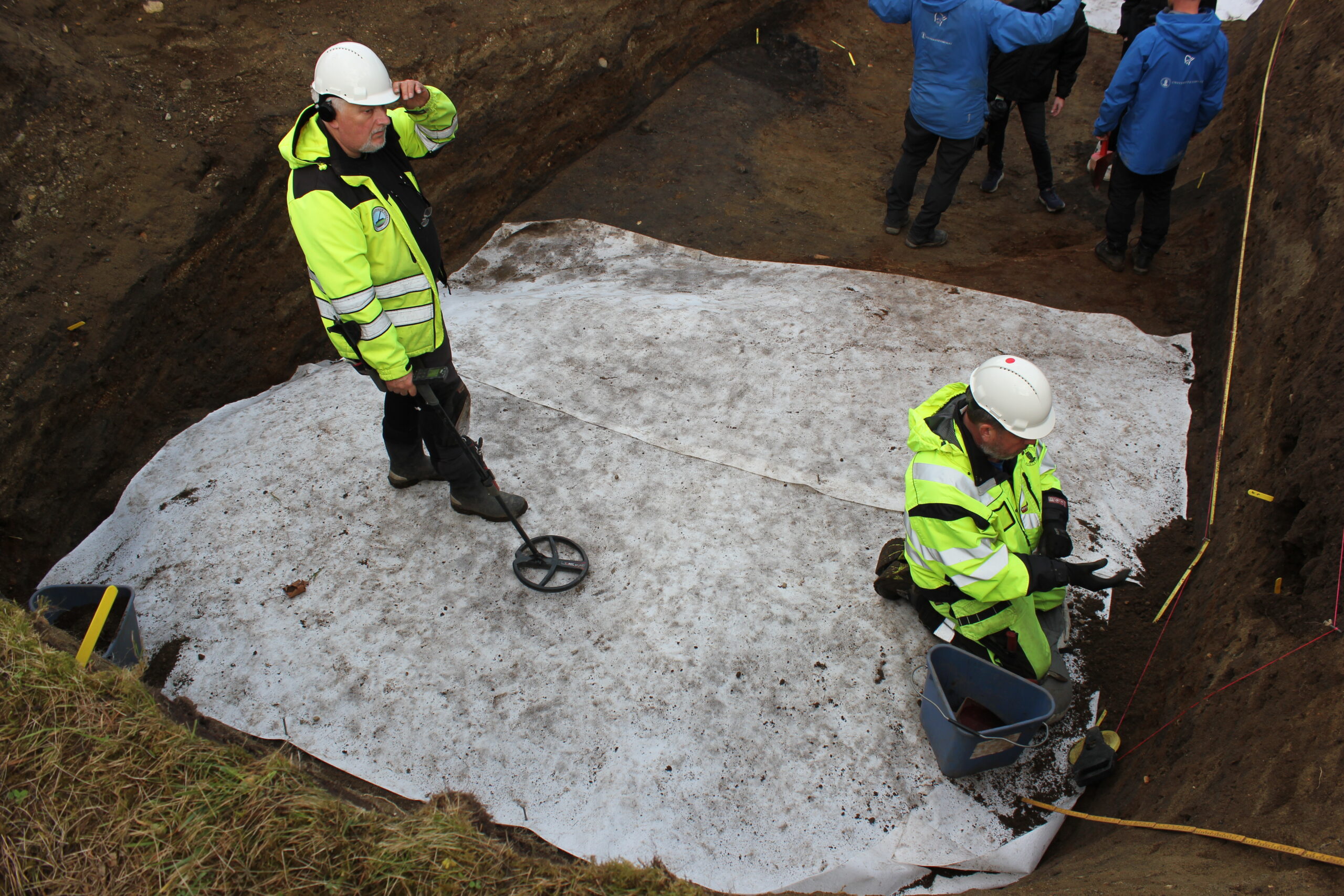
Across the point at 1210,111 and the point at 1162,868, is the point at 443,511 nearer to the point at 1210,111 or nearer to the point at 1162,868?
the point at 1162,868

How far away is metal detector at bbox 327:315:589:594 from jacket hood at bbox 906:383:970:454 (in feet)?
5.51

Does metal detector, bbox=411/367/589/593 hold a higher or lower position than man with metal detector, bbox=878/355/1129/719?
lower

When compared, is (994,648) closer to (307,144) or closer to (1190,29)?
(307,144)

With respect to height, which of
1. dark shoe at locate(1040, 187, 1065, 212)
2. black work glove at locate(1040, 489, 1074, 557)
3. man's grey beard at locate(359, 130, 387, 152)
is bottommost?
dark shoe at locate(1040, 187, 1065, 212)

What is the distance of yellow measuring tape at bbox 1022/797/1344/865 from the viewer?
6.84 feet

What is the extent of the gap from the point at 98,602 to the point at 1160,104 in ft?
22.6

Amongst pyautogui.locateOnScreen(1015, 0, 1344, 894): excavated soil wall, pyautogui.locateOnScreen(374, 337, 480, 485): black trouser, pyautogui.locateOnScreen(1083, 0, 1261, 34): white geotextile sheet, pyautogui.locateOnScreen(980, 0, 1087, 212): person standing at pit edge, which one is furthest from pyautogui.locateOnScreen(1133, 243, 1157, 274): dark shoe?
pyautogui.locateOnScreen(1083, 0, 1261, 34): white geotextile sheet

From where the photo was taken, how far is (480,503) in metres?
3.89

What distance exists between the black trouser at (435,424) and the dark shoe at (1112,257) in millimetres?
5112

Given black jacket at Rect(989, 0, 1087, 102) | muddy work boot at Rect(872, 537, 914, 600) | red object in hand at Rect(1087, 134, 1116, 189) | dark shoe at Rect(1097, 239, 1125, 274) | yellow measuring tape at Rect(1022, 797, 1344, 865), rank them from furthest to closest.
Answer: black jacket at Rect(989, 0, 1087, 102) → red object in hand at Rect(1087, 134, 1116, 189) → dark shoe at Rect(1097, 239, 1125, 274) → muddy work boot at Rect(872, 537, 914, 600) → yellow measuring tape at Rect(1022, 797, 1344, 865)

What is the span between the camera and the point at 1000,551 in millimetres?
2803

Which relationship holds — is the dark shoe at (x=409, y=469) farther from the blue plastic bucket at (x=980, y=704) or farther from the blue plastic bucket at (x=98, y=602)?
the blue plastic bucket at (x=980, y=704)

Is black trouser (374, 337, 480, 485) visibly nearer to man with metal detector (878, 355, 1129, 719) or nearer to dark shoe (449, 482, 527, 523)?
dark shoe (449, 482, 527, 523)

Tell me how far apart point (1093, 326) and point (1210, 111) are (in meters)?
1.69
